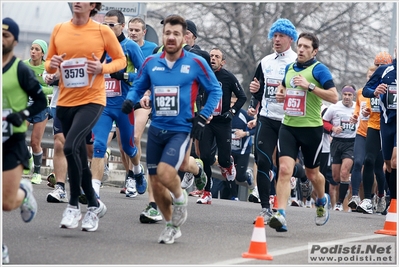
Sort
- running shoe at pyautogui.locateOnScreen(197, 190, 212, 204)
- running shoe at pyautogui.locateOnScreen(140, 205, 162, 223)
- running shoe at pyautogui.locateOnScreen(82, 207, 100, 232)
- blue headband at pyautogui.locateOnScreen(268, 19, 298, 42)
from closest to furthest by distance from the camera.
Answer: running shoe at pyautogui.locateOnScreen(82, 207, 100, 232) < running shoe at pyautogui.locateOnScreen(140, 205, 162, 223) < blue headband at pyautogui.locateOnScreen(268, 19, 298, 42) < running shoe at pyautogui.locateOnScreen(197, 190, 212, 204)

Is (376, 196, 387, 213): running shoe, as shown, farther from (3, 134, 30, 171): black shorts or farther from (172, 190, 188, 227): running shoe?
(3, 134, 30, 171): black shorts

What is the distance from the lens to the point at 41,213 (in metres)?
11.5

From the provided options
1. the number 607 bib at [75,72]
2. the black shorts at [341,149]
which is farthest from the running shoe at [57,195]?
the black shorts at [341,149]

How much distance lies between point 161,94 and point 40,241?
70.5 inches

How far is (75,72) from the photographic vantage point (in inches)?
402

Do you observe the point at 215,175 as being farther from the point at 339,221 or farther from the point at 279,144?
the point at 279,144

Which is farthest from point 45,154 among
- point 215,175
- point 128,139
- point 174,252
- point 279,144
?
point 174,252

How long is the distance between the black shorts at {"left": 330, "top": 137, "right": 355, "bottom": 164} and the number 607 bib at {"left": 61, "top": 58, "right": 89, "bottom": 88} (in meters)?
9.12

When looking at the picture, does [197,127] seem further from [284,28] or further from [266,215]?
[284,28]

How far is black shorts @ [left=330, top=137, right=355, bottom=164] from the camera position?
1847 cm

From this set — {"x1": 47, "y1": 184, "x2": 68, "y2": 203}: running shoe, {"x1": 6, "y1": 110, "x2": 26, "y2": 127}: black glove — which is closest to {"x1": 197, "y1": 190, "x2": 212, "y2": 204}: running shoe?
{"x1": 47, "y1": 184, "x2": 68, "y2": 203}: running shoe

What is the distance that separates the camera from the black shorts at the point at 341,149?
1847 centimetres

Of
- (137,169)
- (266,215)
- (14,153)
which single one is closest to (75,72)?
(14,153)

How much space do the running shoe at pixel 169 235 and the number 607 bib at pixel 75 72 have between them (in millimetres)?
1695
